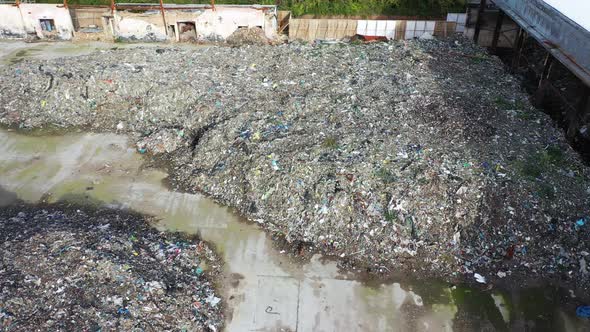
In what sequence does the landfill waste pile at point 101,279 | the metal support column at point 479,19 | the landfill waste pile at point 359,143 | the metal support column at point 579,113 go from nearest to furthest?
the landfill waste pile at point 101,279 < the landfill waste pile at point 359,143 < the metal support column at point 579,113 < the metal support column at point 479,19

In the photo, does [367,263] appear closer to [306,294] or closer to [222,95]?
[306,294]

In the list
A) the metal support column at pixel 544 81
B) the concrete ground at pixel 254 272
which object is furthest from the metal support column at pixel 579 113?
the concrete ground at pixel 254 272

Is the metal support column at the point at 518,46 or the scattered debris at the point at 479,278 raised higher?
the metal support column at the point at 518,46

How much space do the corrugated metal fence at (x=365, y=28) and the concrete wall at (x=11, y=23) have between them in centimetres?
1076

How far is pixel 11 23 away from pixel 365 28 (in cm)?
1411

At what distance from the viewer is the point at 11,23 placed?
55.6 ft

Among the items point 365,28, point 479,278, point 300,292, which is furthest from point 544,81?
point 300,292

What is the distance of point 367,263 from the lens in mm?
7816

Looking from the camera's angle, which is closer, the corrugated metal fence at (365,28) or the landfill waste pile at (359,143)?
the landfill waste pile at (359,143)

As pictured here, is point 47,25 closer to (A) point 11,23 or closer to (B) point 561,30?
(A) point 11,23

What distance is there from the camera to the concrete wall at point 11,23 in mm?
16719

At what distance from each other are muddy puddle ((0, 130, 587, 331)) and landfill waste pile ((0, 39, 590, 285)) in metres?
0.42

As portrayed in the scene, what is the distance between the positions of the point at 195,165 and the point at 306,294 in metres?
4.35

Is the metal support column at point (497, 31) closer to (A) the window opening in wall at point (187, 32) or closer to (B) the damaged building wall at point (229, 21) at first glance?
(B) the damaged building wall at point (229, 21)
